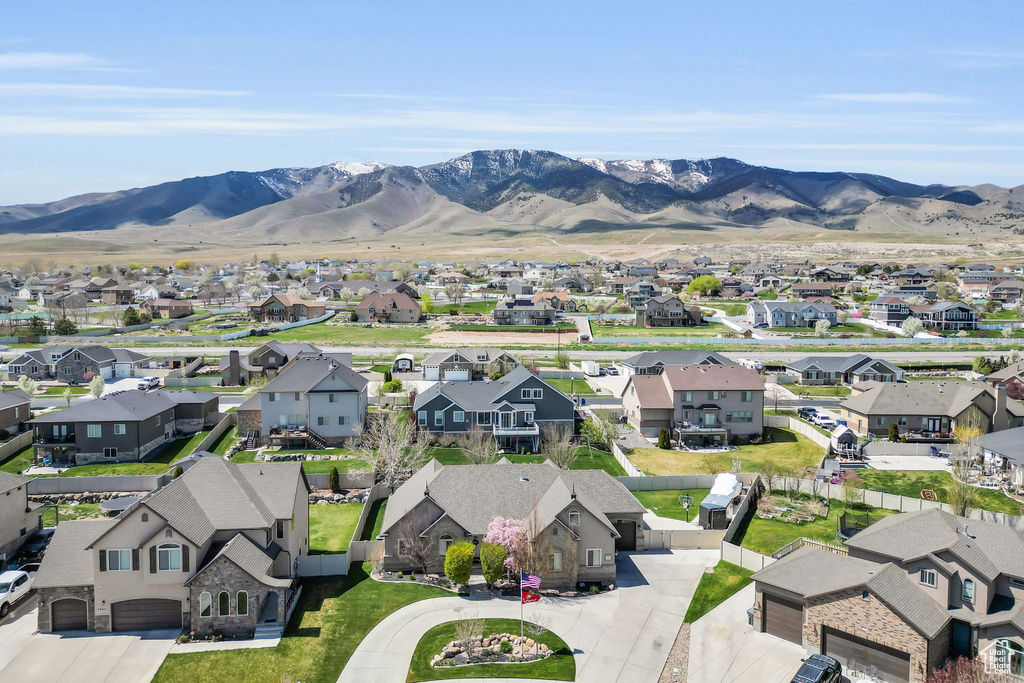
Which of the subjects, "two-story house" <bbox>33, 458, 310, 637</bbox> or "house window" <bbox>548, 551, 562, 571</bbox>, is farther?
"house window" <bbox>548, 551, 562, 571</bbox>

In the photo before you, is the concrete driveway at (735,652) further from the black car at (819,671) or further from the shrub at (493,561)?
the shrub at (493,561)

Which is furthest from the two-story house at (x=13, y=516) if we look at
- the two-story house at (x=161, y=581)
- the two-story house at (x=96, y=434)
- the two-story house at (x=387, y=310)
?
Result: the two-story house at (x=387, y=310)

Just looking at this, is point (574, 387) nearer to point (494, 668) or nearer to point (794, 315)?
point (494, 668)

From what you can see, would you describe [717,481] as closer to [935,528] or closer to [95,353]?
[935,528]

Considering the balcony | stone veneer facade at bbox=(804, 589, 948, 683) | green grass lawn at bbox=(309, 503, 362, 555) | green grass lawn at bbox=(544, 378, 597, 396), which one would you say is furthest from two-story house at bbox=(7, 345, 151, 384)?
stone veneer facade at bbox=(804, 589, 948, 683)

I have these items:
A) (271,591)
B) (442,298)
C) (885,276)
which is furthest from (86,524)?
(885,276)

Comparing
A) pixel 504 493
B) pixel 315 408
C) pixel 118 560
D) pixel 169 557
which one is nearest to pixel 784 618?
pixel 504 493

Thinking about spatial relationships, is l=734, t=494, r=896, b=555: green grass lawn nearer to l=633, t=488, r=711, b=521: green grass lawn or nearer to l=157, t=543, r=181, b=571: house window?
l=633, t=488, r=711, b=521: green grass lawn
